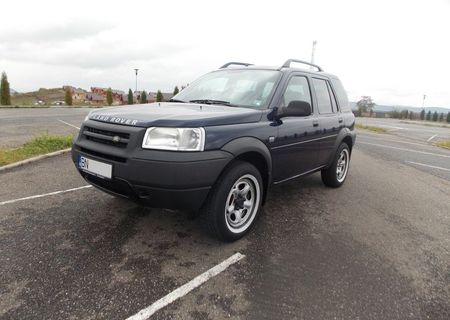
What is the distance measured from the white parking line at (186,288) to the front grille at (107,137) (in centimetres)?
129

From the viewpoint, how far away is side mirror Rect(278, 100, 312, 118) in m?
3.38

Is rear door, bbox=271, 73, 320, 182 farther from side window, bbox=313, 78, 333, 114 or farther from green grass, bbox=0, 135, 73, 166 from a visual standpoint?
green grass, bbox=0, 135, 73, 166

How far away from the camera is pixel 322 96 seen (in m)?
4.66

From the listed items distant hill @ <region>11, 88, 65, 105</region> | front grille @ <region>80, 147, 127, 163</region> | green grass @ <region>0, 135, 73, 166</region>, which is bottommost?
green grass @ <region>0, 135, 73, 166</region>

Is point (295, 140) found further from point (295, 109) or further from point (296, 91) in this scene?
point (296, 91)

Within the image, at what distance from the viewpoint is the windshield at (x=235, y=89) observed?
3.58 m

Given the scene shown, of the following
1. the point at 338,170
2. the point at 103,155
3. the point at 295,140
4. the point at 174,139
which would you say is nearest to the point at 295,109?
the point at 295,140

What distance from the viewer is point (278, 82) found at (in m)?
3.69

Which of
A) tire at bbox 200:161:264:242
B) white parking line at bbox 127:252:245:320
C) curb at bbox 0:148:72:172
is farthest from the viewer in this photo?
curb at bbox 0:148:72:172

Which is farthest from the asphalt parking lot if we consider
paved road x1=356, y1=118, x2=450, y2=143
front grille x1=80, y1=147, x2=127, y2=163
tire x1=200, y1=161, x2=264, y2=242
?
paved road x1=356, y1=118, x2=450, y2=143

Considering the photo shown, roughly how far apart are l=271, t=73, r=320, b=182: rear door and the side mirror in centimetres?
9

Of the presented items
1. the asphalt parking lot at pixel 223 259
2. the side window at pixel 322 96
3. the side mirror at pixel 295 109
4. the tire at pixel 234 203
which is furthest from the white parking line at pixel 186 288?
the side window at pixel 322 96

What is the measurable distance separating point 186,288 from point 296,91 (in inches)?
107

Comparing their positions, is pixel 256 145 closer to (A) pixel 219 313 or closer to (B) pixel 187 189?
(B) pixel 187 189
